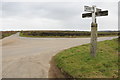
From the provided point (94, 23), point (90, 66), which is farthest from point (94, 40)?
point (90, 66)

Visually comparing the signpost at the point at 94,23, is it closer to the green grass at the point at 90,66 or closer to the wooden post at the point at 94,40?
the wooden post at the point at 94,40

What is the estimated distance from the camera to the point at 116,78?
829 centimetres

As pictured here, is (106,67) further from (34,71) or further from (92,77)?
(34,71)

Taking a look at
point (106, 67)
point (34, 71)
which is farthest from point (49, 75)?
point (106, 67)

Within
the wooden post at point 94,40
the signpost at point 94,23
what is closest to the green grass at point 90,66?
the wooden post at point 94,40

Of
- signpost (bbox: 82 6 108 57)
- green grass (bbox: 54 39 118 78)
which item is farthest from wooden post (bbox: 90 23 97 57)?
green grass (bbox: 54 39 118 78)

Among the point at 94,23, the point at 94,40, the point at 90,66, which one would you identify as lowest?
the point at 90,66

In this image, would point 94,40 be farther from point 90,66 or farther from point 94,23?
point 90,66

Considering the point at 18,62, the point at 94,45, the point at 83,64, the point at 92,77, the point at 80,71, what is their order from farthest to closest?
the point at 18,62 < the point at 94,45 < the point at 83,64 < the point at 80,71 < the point at 92,77

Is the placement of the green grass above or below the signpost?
below

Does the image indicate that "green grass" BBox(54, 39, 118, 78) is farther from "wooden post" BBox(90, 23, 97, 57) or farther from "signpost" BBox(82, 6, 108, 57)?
"signpost" BBox(82, 6, 108, 57)

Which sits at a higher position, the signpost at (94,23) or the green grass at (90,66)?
the signpost at (94,23)

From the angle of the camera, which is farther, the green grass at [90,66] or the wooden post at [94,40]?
the wooden post at [94,40]

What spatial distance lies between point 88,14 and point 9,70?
16.1ft
